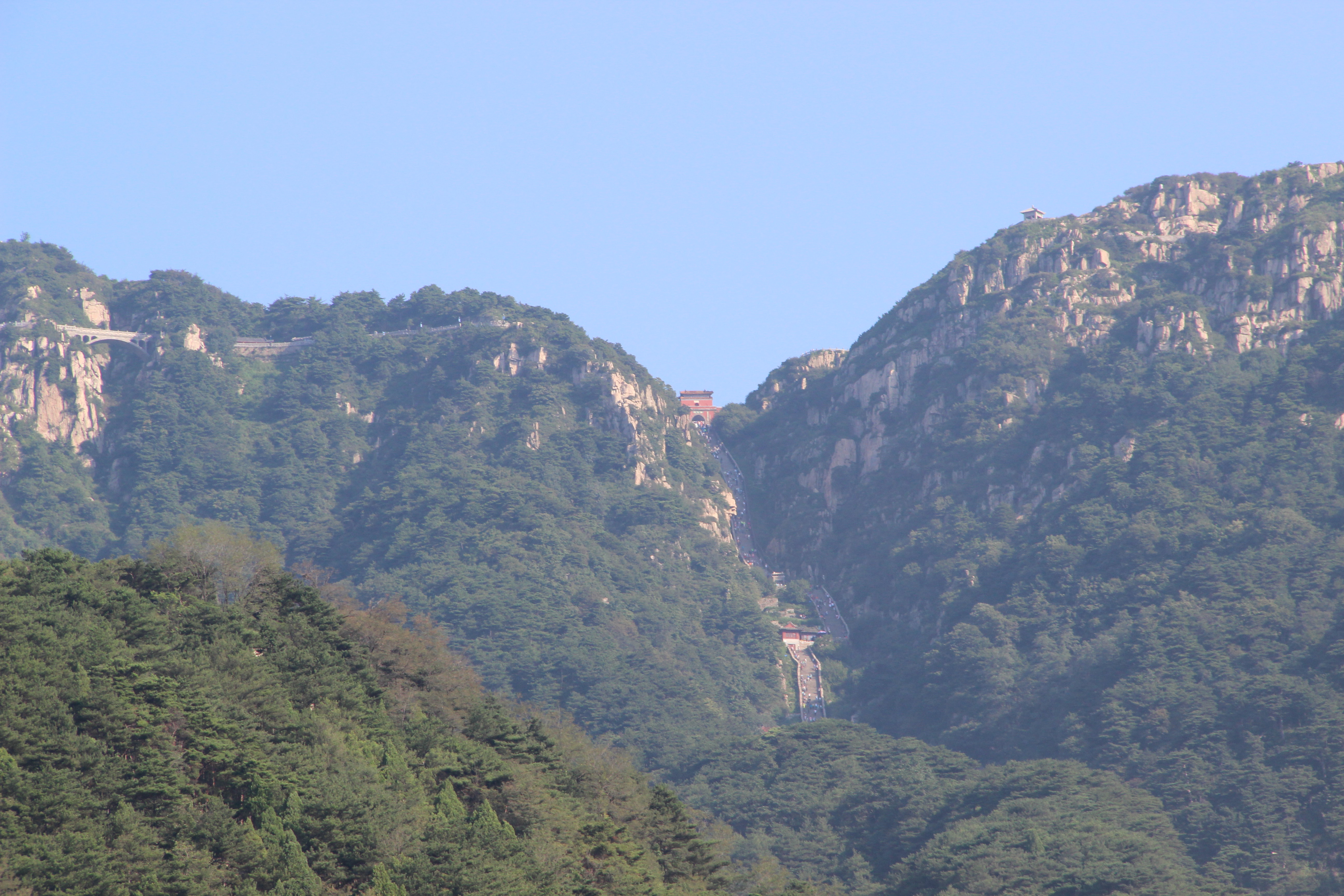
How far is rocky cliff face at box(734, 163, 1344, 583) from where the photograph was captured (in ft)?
433

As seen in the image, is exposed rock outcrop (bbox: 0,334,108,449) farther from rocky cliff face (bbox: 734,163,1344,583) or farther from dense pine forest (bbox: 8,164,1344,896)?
rocky cliff face (bbox: 734,163,1344,583)

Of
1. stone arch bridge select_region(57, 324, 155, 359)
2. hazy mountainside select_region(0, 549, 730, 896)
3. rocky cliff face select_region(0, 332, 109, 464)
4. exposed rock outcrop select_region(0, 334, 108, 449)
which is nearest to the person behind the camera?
hazy mountainside select_region(0, 549, 730, 896)

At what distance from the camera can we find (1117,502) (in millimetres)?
121000

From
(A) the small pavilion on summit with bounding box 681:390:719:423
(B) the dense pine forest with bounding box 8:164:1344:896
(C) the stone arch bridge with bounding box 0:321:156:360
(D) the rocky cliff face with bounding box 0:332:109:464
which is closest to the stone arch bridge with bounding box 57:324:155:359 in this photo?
(C) the stone arch bridge with bounding box 0:321:156:360

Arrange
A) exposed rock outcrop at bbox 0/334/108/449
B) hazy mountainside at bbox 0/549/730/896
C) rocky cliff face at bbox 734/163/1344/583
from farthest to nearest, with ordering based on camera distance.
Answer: exposed rock outcrop at bbox 0/334/108/449, rocky cliff face at bbox 734/163/1344/583, hazy mountainside at bbox 0/549/730/896

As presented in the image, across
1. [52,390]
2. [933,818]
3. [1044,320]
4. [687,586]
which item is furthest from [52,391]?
[1044,320]

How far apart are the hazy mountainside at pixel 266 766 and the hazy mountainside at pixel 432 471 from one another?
4246 centimetres

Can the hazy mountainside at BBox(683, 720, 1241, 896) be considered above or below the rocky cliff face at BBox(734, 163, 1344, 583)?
below

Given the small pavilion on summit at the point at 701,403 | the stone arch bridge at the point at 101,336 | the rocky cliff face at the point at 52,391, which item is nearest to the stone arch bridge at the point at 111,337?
the stone arch bridge at the point at 101,336

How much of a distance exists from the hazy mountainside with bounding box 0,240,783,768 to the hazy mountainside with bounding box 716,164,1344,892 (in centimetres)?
1318

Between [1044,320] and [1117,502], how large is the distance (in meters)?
27.9

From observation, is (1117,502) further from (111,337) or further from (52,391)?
(111,337)

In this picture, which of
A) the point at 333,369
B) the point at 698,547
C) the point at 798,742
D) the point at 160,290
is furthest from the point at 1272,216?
the point at 160,290

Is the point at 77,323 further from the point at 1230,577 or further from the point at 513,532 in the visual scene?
the point at 1230,577
